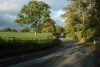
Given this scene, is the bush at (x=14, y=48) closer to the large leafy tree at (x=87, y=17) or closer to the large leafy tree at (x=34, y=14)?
the large leafy tree at (x=87, y=17)

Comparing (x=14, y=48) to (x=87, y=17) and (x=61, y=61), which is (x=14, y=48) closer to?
(x=61, y=61)

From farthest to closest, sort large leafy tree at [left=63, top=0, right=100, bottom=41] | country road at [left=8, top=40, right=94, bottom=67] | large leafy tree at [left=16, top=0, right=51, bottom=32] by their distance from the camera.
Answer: large leafy tree at [left=16, top=0, right=51, bottom=32] < large leafy tree at [left=63, top=0, right=100, bottom=41] < country road at [left=8, top=40, right=94, bottom=67]

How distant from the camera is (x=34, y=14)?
124m

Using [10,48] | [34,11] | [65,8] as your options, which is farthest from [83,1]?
[34,11]

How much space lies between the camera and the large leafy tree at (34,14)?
4806 inches

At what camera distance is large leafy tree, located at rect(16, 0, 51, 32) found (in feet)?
400

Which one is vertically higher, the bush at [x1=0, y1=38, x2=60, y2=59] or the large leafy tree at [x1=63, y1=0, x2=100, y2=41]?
the large leafy tree at [x1=63, y1=0, x2=100, y2=41]

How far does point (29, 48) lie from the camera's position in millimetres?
35062

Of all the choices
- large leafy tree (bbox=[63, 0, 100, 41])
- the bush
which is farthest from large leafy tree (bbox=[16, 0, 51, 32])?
the bush

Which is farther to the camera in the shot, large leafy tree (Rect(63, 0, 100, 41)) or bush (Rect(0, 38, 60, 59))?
large leafy tree (Rect(63, 0, 100, 41))

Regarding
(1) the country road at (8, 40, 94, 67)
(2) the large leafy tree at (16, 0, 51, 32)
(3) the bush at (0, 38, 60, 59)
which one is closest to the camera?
(1) the country road at (8, 40, 94, 67)

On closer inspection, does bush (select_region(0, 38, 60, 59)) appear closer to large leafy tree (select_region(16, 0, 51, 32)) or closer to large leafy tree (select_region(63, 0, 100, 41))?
large leafy tree (select_region(63, 0, 100, 41))

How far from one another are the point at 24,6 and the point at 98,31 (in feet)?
227

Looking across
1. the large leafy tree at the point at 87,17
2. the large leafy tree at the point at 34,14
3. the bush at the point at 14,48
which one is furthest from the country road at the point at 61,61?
the large leafy tree at the point at 34,14
